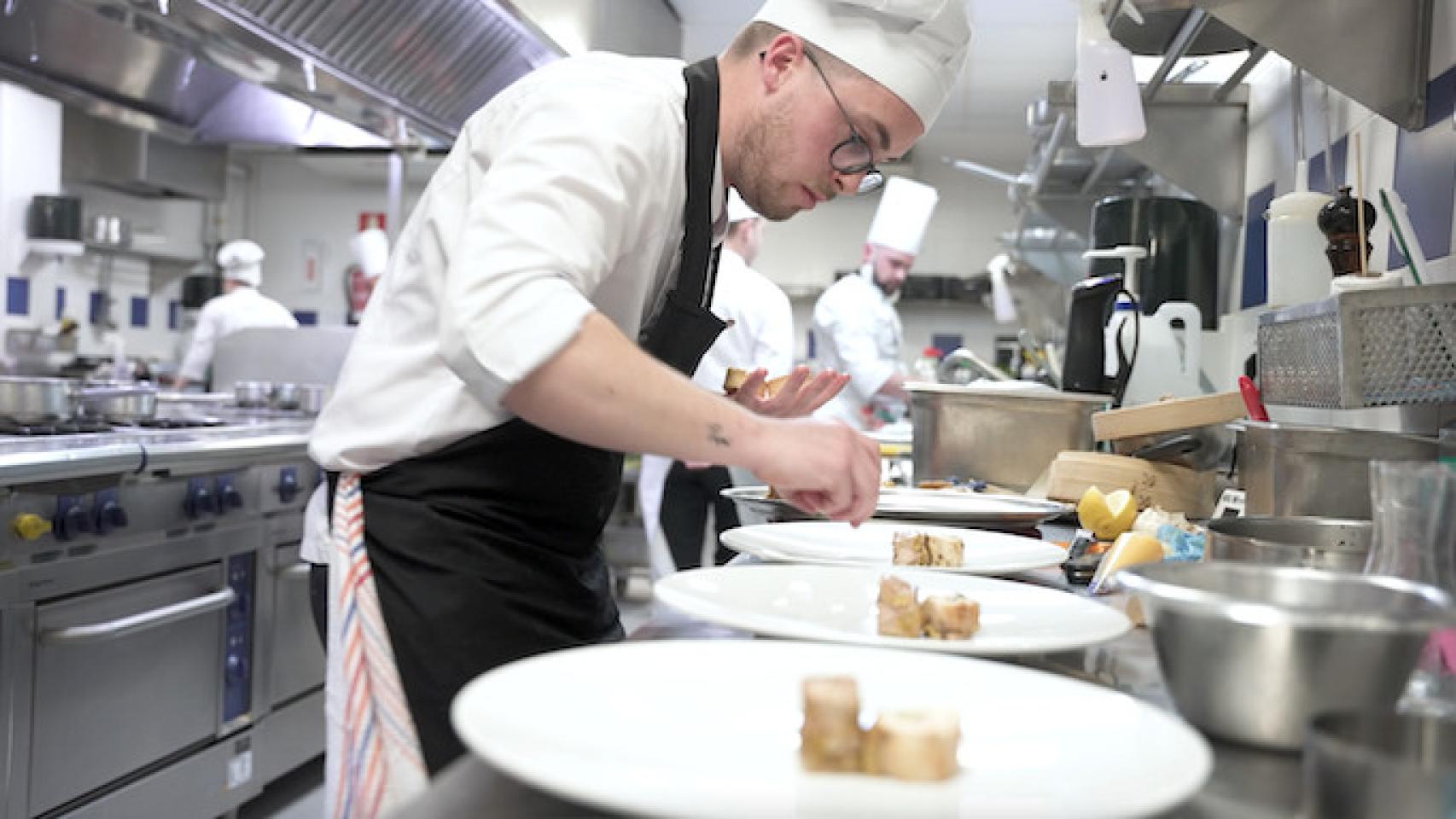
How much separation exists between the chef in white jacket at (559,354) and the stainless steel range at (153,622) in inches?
45.8

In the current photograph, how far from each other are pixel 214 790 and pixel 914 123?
228 cm

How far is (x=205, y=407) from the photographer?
158 inches

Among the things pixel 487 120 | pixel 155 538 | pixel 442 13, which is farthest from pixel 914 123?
pixel 442 13

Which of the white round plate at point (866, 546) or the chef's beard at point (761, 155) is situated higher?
the chef's beard at point (761, 155)

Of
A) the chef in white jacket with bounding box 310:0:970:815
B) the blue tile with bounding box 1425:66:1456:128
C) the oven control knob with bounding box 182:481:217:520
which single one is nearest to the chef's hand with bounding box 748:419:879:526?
the chef in white jacket with bounding box 310:0:970:815

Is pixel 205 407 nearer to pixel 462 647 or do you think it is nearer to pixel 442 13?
pixel 442 13

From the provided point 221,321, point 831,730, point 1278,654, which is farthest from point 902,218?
point 831,730

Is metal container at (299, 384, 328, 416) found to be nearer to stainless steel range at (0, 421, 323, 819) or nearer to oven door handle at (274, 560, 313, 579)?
stainless steel range at (0, 421, 323, 819)

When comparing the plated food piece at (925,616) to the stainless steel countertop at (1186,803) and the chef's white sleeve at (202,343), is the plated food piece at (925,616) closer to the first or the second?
the stainless steel countertop at (1186,803)

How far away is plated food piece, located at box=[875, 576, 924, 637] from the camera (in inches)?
33.8

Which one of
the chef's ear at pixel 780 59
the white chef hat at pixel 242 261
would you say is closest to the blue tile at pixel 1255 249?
the chef's ear at pixel 780 59

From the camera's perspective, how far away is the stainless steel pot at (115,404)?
3018 millimetres

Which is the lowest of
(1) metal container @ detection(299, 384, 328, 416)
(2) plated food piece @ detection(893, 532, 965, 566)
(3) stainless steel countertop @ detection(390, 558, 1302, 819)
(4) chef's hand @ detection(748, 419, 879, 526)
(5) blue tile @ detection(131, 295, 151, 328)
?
(3) stainless steel countertop @ detection(390, 558, 1302, 819)

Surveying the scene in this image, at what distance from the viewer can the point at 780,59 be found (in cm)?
137
